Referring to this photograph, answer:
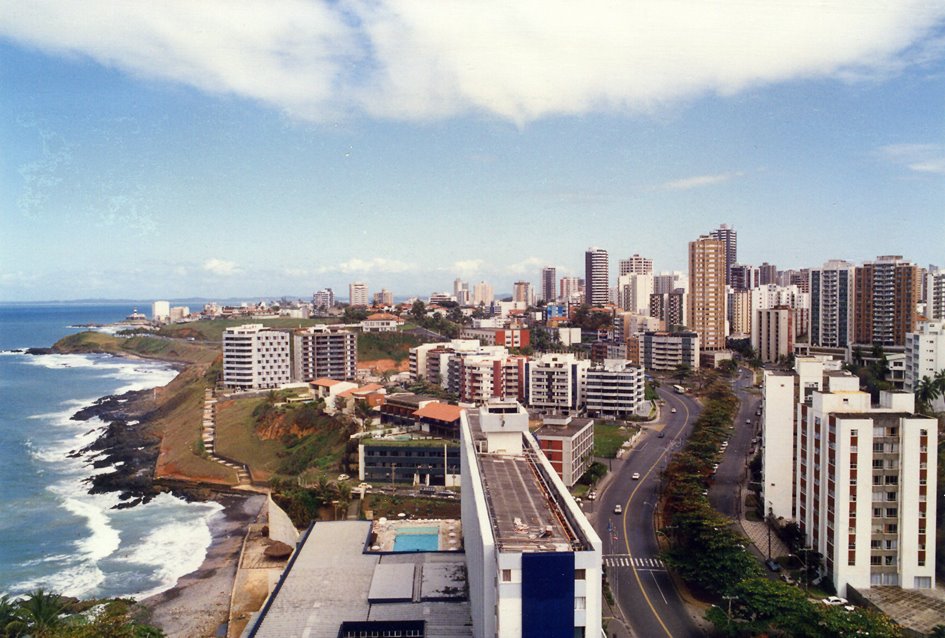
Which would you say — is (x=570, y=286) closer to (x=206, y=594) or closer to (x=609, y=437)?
(x=609, y=437)

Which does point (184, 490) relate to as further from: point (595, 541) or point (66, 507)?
point (595, 541)

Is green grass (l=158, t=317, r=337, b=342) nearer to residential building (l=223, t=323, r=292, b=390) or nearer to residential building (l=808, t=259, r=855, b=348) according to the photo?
residential building (l=223, t=323, r=292, b=390)

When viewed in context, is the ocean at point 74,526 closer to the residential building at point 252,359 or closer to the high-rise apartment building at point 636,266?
the residential building at point 252,359

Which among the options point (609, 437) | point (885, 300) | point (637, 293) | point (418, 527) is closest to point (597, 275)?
point (637, 293)

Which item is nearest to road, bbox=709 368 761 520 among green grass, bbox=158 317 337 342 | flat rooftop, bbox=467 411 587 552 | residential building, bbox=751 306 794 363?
flat rooftop, bbox=467 411 587 552

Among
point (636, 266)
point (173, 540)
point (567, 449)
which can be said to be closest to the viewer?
point (173, 540)

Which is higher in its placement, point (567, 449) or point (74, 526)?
point (567, 449)

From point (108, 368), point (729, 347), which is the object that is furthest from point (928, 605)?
point (108, 368)
